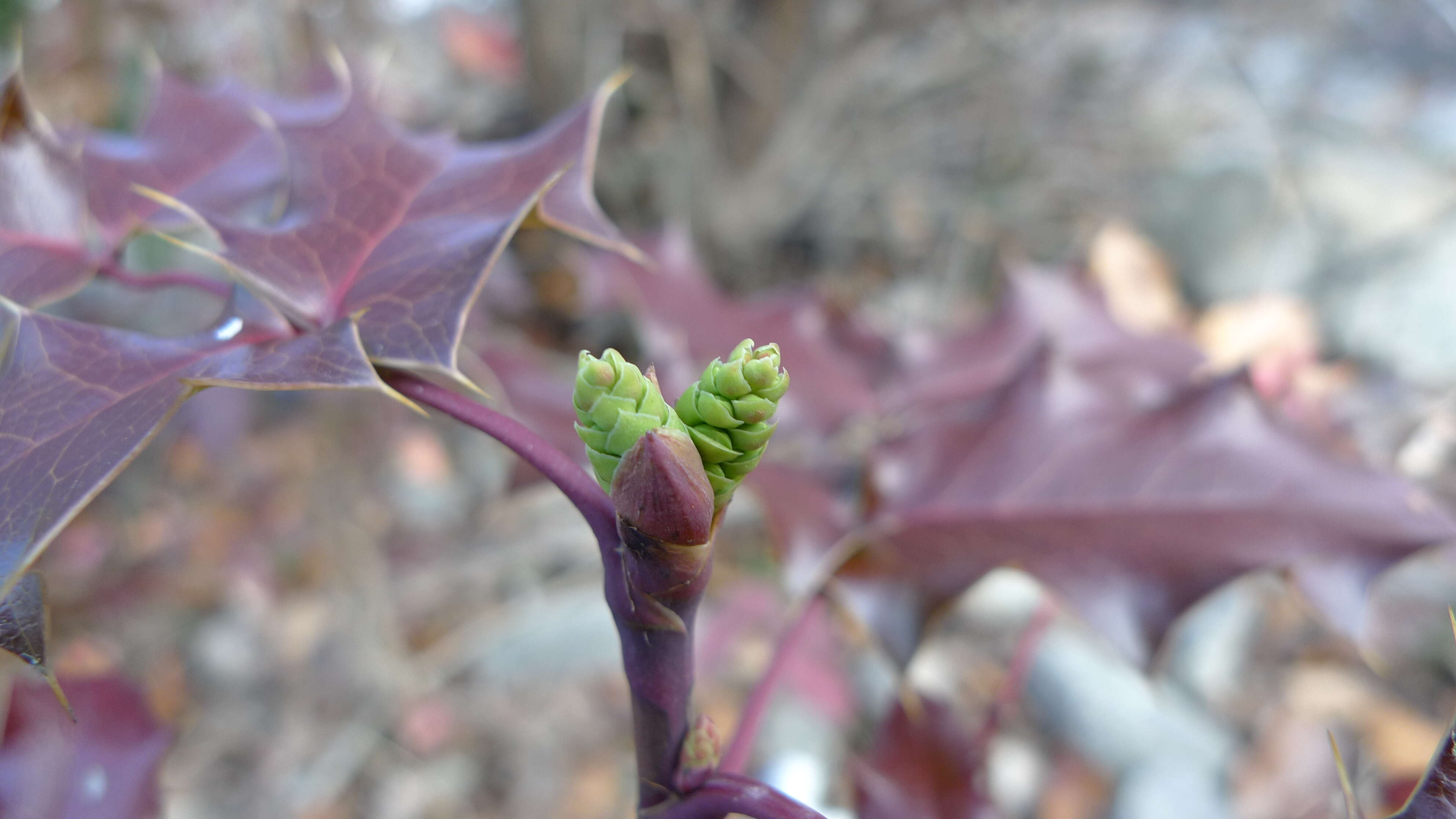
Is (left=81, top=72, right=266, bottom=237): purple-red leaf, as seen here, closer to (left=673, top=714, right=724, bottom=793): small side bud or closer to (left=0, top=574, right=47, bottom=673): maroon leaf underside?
(left=0, top=574, right=47, bottom=673): maroon leaf underside

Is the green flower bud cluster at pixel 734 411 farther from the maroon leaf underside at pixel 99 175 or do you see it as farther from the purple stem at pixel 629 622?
the maroon leaf underside at pixel 99 175

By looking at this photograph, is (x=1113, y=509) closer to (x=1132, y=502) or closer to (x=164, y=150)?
(x=1132, y=502)

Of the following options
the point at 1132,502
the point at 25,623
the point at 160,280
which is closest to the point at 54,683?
the point at 25,623

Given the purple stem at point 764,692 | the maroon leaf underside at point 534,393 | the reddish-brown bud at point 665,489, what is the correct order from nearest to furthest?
the reddish-brown bud at point 665,489, the purple stem at point 764,692, the maroon leaf underside at point 534,393

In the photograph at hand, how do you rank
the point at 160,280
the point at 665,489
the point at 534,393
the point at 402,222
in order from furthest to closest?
the point at 534,393
the point at 160,280
the point at 402,222
the point at 665,489

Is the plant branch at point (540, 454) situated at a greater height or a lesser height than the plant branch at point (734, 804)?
greater

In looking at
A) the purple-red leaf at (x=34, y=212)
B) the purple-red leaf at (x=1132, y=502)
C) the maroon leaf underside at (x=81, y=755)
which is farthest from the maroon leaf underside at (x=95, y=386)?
the purple-red leaf at (x=1132, y=502)
